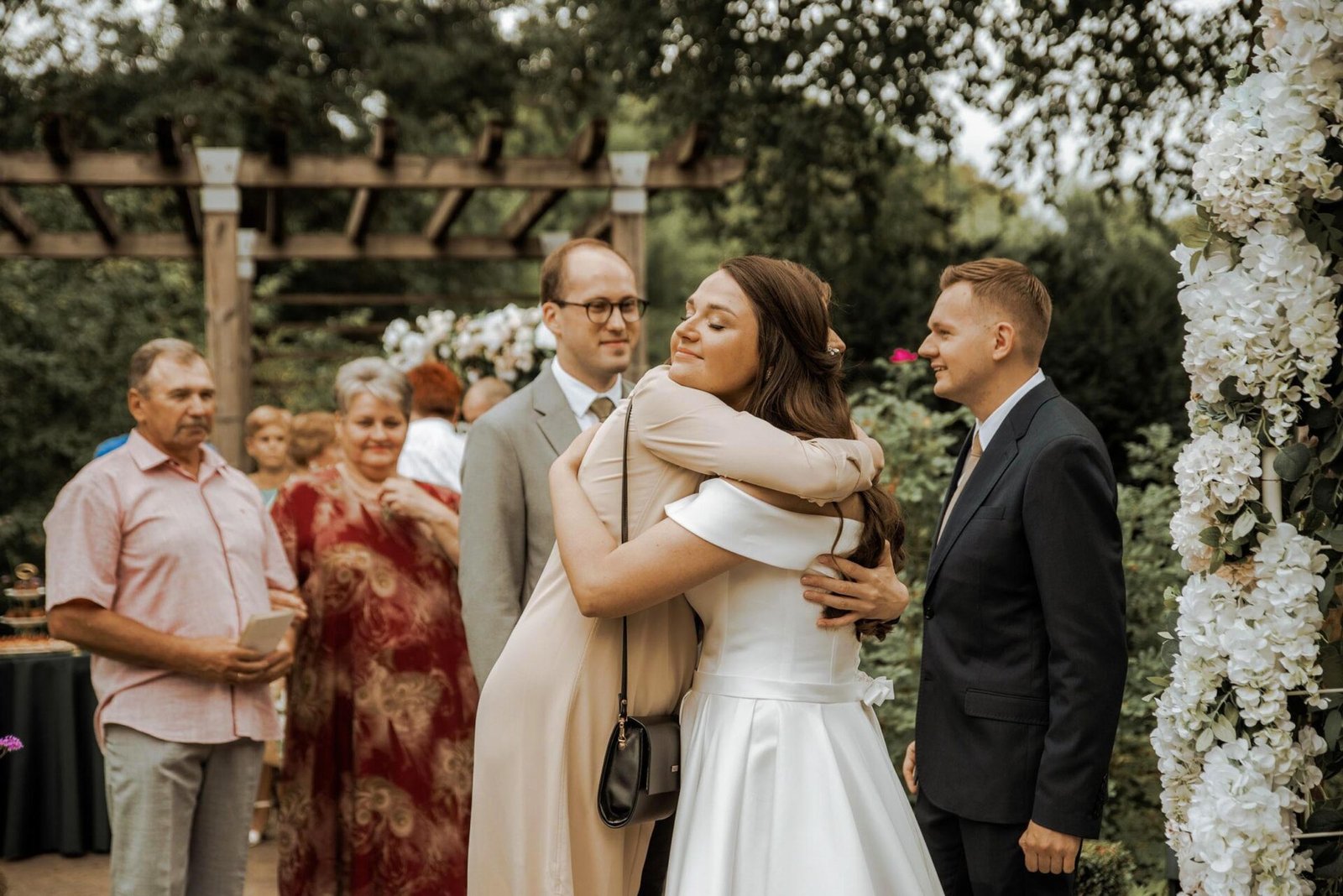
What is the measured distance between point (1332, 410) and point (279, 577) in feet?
10.5

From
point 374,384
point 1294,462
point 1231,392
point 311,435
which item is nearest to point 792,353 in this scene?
point 1231,392

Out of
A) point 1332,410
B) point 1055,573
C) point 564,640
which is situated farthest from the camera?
point 1055,573

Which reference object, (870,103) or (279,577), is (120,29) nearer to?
(870,103)

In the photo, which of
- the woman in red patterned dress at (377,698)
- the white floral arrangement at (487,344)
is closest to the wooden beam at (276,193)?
the white floral arrangement at (487,344)

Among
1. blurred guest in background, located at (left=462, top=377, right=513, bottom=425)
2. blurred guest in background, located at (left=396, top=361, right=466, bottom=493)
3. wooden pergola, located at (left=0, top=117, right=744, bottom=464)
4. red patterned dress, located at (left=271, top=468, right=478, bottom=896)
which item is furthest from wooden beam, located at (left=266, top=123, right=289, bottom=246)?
red patterned dress, located at (left=271, top=468, right=478, bottom=896)

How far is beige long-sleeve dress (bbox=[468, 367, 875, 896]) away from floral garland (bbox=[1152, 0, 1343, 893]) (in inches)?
27.7

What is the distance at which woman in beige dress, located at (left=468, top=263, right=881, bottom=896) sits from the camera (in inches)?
103

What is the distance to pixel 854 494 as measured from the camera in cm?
277

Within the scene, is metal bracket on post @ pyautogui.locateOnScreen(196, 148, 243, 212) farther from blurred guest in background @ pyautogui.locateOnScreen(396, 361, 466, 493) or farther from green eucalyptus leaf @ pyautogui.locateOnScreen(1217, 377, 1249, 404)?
green eucalyptus leaf @ pyautogui.locateOnScreen(1217, 377, 1249, 404)

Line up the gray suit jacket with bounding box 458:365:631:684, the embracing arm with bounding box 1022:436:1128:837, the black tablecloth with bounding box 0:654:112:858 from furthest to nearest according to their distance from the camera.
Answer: the black tablecloth with bounding box 0:654:112:858
the gray suit jacket with bounding box 458:365:631:684
the embracing arm with bounding box 1022:436:1128:837

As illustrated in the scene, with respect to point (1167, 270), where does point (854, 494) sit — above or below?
below

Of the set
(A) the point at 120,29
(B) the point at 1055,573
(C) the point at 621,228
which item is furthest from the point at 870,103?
(A) the point at 120,29

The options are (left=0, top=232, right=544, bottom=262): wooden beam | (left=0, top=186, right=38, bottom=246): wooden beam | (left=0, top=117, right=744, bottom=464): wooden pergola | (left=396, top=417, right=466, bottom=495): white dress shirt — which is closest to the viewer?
(left=396, top=417, right=466, bottom=495): white dress shirt

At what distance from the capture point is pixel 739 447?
253 centimetres
